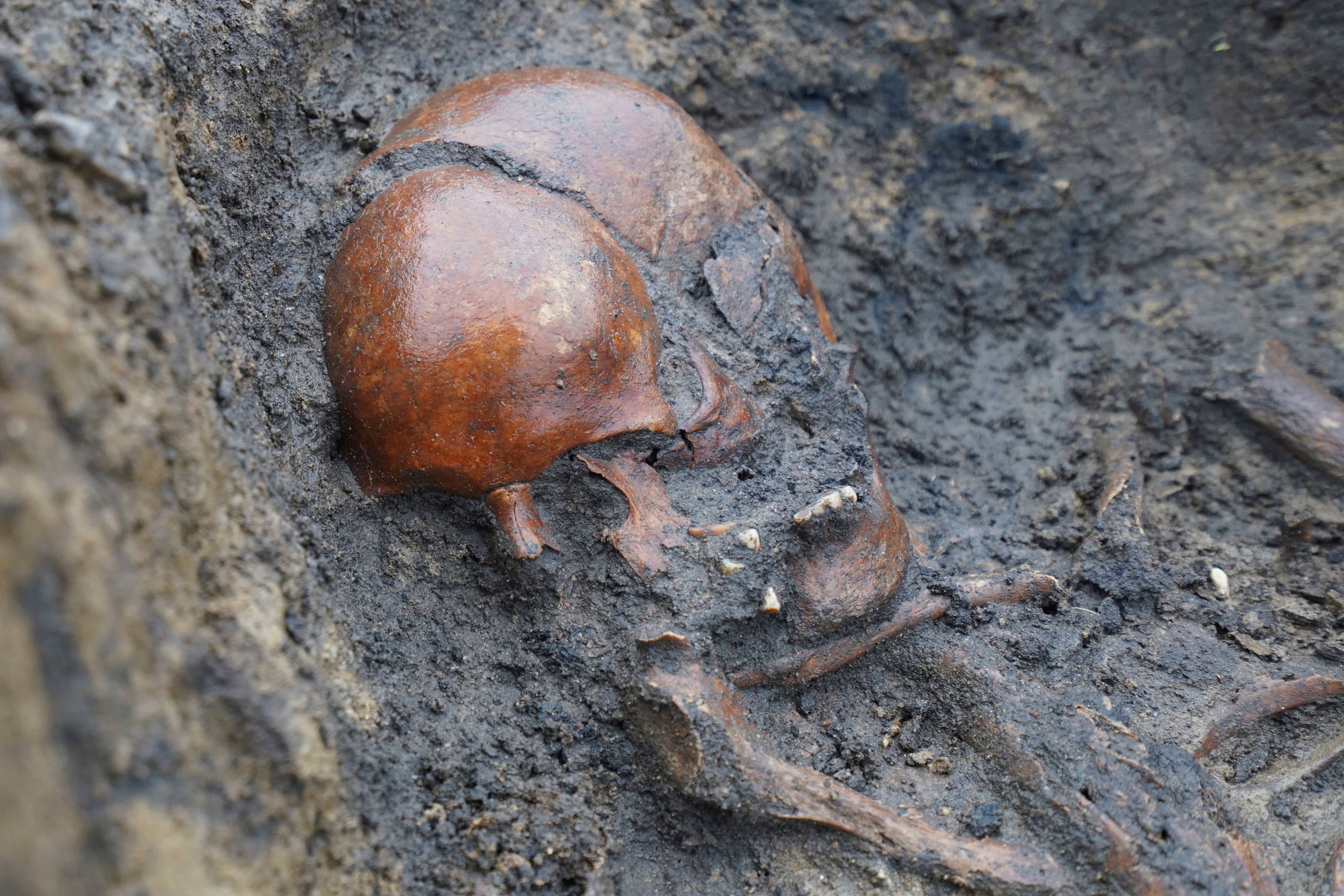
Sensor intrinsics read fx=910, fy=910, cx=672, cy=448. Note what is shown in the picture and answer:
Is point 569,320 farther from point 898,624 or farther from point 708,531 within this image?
point 898,624

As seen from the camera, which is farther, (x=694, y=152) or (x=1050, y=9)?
(x=1050, y=9)

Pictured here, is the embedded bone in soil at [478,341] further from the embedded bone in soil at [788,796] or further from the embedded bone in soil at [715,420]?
the embedded bone in soil at [788,796]

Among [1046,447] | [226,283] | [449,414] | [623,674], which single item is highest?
[226,283]

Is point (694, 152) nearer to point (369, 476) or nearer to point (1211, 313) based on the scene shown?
point (369, 476)

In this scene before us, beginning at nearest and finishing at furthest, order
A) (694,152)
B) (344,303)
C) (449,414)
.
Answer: (449,414) → (344,303) → (694,152)

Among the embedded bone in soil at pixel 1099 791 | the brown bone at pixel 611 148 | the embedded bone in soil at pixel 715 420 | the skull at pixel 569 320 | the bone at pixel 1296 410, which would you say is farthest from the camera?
the bone at pixel 1296 410

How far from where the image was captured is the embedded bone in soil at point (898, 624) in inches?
86.7

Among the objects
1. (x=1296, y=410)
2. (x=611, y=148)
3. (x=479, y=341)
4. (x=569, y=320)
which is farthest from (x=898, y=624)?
(x=1296, y=410)

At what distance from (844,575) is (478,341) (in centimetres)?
103

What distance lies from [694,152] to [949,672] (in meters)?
1.55

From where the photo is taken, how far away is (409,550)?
230 centimetres

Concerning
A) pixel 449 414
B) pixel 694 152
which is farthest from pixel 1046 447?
pixel 449 414

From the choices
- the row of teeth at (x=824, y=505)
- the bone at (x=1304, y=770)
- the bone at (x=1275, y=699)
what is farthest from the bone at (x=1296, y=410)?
the row of teeth at (x=824, y=505)

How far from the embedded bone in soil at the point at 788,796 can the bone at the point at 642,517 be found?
27cm
